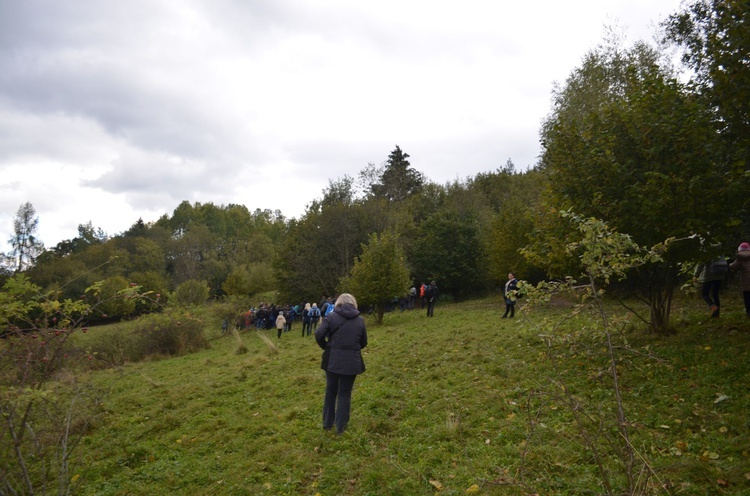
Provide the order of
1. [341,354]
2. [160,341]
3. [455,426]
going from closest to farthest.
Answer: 1. [455,426]
2. [341,354]
3. [160,341]

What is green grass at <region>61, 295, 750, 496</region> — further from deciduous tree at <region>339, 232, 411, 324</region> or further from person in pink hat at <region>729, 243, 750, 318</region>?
deciduous tree at <region>339, 232, 411, 324</region>

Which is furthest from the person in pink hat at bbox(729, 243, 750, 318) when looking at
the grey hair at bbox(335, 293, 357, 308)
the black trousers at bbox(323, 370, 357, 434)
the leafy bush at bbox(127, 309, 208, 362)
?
the leafy bush at bbox(127, 309, 208, 362)

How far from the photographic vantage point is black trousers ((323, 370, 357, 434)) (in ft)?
22.1

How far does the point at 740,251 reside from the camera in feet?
30.1

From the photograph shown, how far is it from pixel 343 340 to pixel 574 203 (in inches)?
233

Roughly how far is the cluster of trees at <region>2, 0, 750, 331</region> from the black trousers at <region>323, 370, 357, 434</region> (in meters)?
3.00

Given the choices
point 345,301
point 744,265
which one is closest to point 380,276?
point 744,265

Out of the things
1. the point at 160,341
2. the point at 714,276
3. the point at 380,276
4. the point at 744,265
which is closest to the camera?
the point at 744,265

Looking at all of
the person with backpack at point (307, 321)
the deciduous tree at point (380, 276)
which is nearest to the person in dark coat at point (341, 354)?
the deciduous tree at point (380, 276)

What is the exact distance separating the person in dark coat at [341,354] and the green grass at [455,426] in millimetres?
477

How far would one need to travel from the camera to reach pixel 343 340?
266 inches

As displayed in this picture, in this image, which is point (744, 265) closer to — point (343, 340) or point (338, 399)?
point (343, 340)

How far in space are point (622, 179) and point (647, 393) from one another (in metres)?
4.26

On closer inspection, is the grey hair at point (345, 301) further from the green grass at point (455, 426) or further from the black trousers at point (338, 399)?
the green grass at point (455, 426)
